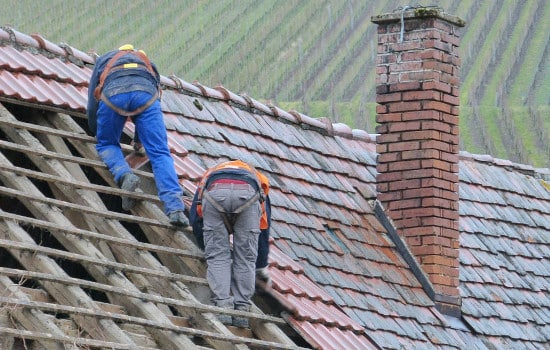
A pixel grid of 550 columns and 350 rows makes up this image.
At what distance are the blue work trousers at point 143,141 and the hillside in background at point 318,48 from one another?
129 ft

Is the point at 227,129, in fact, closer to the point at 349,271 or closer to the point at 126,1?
the point at 349,271

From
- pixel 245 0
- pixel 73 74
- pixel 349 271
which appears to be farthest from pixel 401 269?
pixel 245 0

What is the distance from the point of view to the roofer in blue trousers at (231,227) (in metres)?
8.41

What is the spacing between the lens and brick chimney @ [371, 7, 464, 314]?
11.7 m

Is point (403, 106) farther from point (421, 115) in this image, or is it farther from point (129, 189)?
point (129, 189)

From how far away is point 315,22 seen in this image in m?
65.1

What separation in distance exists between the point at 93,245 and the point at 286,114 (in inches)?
178

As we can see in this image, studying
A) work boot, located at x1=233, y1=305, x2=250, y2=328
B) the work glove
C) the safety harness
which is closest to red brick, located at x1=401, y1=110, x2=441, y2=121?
the safety harness

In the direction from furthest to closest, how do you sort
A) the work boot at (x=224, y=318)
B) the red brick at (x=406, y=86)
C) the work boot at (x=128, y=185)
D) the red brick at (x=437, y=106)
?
1. the red brick at (x=406, y=86)
2. the red brick at (x=437, y=106)
3. the work boot at (x=128, y=185)
4. the work boot at (x=224, y=318)

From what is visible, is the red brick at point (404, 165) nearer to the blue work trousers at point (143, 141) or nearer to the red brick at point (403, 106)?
the red brick at point (403, 106)

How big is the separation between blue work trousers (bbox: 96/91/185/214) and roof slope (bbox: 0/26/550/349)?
0.12 m

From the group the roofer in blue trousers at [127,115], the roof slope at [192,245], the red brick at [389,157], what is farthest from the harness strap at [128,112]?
the red brick at [389,157]

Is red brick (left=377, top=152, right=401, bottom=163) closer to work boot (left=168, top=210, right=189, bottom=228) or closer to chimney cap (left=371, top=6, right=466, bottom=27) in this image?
chimney cap (left=371, top=6, right=466, bottom=27)

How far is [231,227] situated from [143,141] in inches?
37.2
